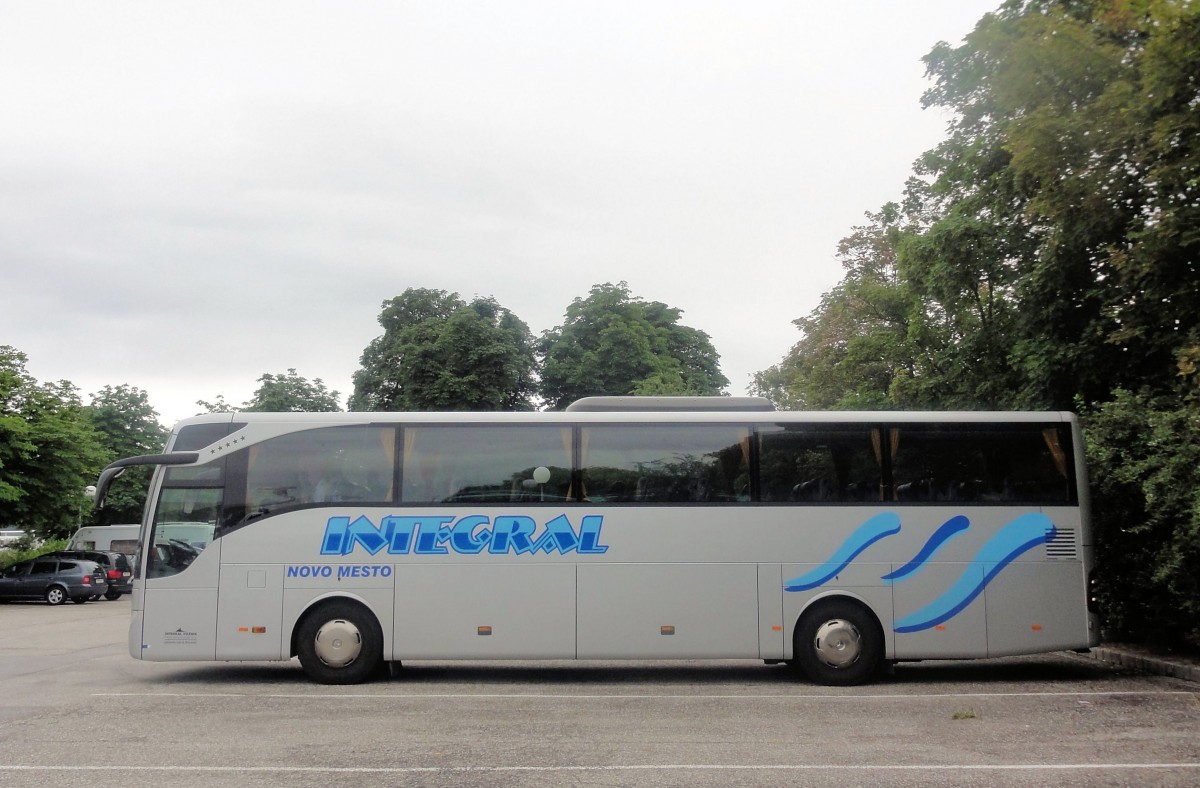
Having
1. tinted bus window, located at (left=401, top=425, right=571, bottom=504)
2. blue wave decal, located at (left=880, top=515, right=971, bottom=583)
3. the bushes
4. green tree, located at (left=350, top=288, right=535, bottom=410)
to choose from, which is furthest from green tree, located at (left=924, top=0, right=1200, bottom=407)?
green tree, located at (left=350, top=288, right=535, bottom=410)

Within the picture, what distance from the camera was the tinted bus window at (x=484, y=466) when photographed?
41.5ft

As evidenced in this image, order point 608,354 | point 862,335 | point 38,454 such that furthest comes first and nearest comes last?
point 608,354, point 862,335, point 38,454

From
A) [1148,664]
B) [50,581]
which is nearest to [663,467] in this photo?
[1148,664]

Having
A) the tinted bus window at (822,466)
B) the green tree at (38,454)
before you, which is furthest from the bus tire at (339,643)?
the green tree at (38,454)

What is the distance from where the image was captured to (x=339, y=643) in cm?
1250

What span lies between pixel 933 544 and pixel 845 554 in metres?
1.06

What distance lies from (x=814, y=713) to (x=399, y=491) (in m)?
5.40

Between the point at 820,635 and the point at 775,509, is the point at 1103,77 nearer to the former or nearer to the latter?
the point at 775,509

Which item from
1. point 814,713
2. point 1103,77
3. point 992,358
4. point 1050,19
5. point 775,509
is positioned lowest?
point 814,713

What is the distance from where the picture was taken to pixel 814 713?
10297mm

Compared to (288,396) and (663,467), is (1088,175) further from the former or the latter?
(288,396)

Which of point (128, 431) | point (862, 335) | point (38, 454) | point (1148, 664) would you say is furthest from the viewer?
point (128, 431)

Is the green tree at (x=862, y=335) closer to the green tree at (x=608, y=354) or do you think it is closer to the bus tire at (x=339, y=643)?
the green tree at (x=608, y=354)

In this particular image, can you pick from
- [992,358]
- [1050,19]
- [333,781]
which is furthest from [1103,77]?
[333,781]
